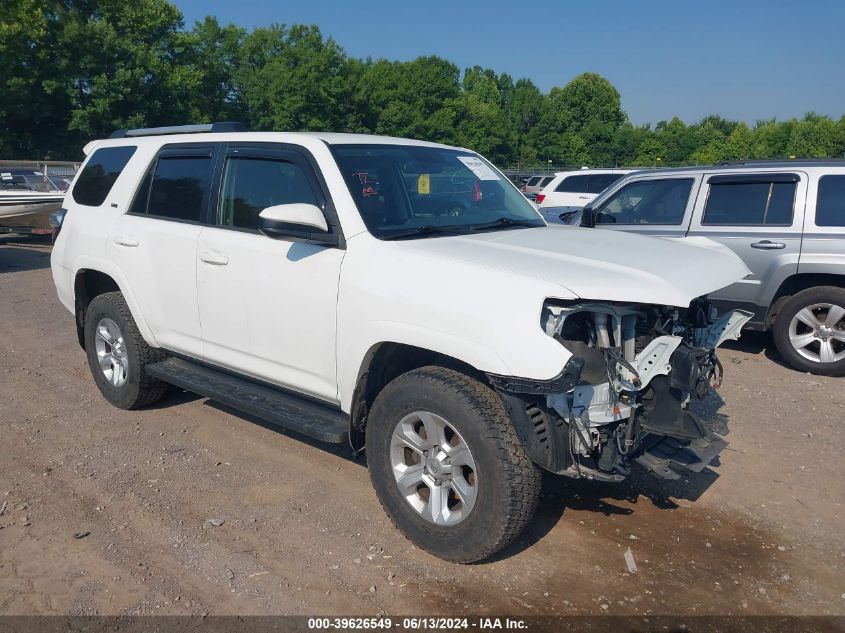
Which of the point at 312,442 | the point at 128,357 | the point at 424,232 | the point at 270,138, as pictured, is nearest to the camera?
the point at 424,232

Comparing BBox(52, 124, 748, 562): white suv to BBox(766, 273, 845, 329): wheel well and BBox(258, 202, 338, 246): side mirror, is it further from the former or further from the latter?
BBox(766, 273, 845, 329): wheel well

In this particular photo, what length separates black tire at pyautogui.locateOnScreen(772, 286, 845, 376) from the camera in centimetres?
655

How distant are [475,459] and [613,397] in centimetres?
68

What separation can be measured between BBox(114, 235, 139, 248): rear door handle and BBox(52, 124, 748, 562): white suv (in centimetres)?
3

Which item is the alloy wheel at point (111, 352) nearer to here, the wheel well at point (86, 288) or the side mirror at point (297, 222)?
the wheel well at point (86, 288)

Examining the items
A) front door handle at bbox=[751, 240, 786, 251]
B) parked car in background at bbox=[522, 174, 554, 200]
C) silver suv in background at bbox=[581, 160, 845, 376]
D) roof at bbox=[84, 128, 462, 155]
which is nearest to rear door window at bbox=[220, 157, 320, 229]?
roof at bbox=[84, 128, 462, 155]

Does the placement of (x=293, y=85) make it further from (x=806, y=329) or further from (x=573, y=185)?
(x=806, y=329)

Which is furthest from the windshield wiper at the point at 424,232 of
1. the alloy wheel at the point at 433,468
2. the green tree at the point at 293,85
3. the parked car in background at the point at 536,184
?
the green tree at the point at 293,85

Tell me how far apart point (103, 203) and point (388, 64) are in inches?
2509

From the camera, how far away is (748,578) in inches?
136

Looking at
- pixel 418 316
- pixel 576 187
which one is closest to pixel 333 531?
pixel 418 316

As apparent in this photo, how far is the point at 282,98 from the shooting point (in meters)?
55.3

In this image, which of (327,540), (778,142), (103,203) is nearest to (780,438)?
(327,540)

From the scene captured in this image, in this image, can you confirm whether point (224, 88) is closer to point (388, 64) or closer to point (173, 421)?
point (388, 64)
